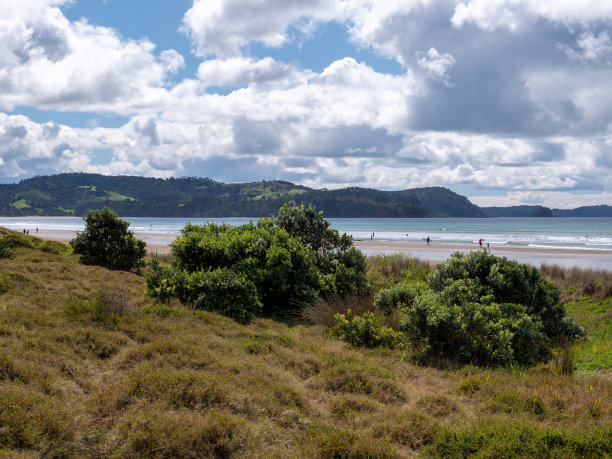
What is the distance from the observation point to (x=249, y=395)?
6.25 meters

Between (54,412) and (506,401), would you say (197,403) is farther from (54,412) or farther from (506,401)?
(506,401)

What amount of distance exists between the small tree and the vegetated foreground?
9728 millimetres

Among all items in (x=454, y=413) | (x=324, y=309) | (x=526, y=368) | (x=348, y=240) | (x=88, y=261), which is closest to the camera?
(x=454, y=413)

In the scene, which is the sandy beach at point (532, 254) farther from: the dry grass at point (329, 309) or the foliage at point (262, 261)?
the dry grass at point (329, 309)

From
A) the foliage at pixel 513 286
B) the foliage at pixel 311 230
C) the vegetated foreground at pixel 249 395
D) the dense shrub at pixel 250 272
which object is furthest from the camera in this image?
the foliage at pixel 311 230

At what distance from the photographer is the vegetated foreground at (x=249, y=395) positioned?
5.11 metres

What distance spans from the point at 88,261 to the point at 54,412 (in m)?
16.1

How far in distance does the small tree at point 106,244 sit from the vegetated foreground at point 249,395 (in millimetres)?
9728

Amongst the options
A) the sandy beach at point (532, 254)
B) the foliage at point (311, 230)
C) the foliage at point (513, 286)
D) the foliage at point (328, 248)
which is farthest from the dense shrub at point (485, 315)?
the sandy beach at point (532, 254)

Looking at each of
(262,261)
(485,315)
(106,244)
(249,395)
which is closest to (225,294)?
(262,261)

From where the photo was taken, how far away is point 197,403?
5.90m

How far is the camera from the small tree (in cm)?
1992

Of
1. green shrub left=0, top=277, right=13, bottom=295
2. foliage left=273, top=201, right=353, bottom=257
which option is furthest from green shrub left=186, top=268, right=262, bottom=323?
foliage left=273, top=201, right=353, bottom=257

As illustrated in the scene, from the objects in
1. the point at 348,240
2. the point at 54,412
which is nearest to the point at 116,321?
the point at 54,412
